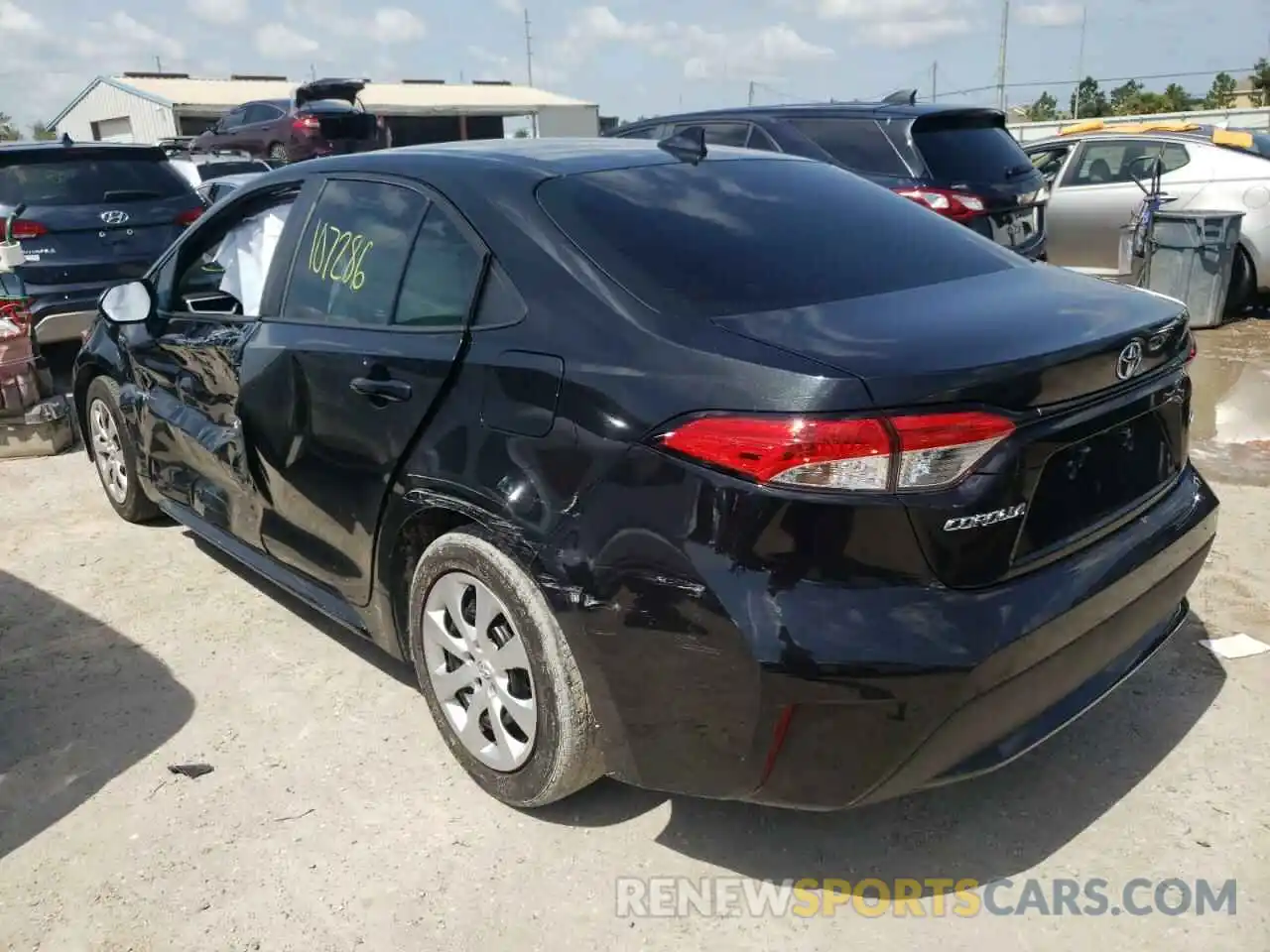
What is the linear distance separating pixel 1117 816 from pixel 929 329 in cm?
138

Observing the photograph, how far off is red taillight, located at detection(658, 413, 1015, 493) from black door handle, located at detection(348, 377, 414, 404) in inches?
42.5

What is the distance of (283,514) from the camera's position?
346 centimetres

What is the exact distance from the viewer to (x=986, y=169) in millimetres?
7109

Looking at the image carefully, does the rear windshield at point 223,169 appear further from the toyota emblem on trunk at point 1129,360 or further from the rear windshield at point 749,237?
the toyota emblem on trunk at point 1129,360

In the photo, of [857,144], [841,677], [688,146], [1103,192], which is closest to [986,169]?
[857,144]

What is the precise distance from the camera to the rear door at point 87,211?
684 cm

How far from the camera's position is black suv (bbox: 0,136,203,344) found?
679cm

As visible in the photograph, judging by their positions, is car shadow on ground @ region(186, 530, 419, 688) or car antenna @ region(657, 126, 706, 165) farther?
car shadow on ground @ region(186, 530, 419, 688)

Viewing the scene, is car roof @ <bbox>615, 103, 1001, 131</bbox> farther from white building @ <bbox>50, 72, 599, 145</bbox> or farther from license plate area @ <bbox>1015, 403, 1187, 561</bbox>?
white building @ <bbox>50, 72, 599, 145</bbox>

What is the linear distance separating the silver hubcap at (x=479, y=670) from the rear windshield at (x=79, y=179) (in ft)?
18.7

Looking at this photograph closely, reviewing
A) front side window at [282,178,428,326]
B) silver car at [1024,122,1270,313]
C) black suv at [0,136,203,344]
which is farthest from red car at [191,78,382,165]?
front side window at [282,178,428,326]

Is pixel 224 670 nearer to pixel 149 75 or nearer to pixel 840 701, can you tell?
pixel 840 701

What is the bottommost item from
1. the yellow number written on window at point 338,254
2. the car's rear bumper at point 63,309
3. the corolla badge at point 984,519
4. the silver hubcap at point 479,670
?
the silver hubcap at point 479,670

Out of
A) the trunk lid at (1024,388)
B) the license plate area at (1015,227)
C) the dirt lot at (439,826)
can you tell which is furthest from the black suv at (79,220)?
the trunk lid at (1024,388)
